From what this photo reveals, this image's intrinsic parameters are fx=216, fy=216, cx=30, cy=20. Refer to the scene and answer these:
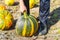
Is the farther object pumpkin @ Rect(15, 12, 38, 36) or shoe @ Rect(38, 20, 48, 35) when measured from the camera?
shoe @ Rect(38, 20, 48, 35)

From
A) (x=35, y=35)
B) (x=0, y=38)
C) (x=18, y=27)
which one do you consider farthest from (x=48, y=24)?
(x=0, y=38)

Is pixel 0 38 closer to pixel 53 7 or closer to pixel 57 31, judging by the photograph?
pixel 57 31

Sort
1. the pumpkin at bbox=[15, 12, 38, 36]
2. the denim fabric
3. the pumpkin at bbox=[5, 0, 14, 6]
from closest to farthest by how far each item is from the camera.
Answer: the pumpkin at bbox=[15, 12, 38, 36] → the denim fabric → the pumpkin at bbox=[5, 0, 14, 6]

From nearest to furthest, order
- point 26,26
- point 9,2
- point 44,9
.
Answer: point 26,26
point 44,9
point 9,2

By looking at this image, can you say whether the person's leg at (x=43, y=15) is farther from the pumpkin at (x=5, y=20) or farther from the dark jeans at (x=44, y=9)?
the pumpkin at (x=5, y=20)

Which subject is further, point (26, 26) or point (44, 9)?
point (44, 9)

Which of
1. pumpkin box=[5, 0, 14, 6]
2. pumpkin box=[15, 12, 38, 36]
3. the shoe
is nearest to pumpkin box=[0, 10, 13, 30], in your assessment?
pumpkin box=[15, 12, 38, 36]

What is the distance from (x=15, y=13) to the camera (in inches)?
221

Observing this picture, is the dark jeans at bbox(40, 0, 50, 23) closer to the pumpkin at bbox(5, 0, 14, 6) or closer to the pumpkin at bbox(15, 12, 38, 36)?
the pumpkin at bbox(15, 12, 38, 36)

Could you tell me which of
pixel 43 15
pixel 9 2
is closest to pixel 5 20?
pixel 43 15

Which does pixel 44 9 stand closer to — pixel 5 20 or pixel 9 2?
pixel 5 20

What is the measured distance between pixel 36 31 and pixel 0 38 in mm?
770

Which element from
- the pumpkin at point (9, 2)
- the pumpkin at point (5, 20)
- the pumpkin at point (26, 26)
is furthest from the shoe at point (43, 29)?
the pumpkin at point (9, 2)

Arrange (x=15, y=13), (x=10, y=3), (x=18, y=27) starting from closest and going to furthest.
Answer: (x=18, y=27) < (x=15, y=13) < (x=10, y=3)
